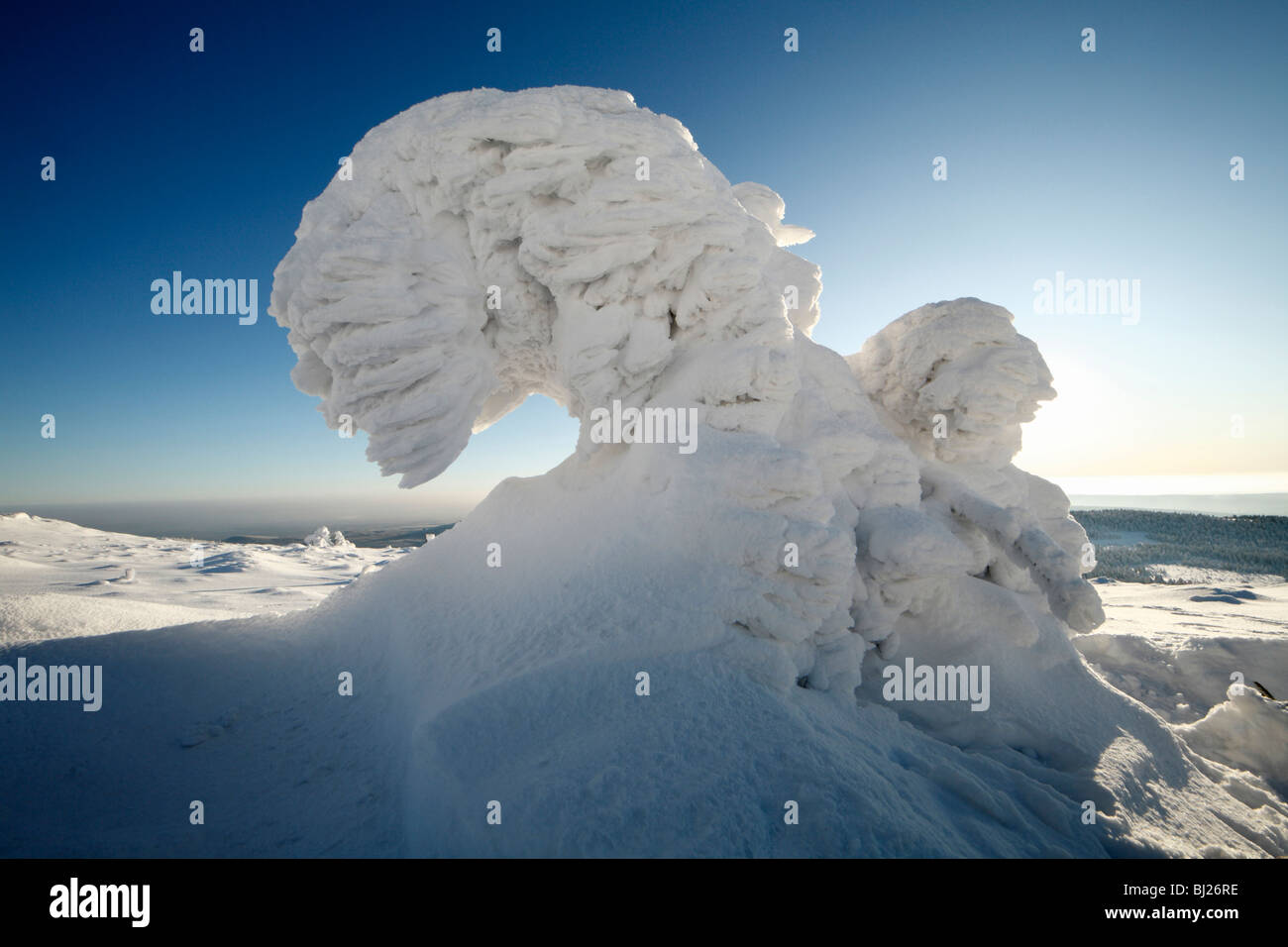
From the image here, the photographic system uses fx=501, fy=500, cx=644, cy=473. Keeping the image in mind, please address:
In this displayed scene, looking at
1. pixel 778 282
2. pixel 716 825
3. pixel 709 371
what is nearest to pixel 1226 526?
pixel 778 282

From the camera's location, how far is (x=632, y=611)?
4.69 meters

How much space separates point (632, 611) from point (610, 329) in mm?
3797

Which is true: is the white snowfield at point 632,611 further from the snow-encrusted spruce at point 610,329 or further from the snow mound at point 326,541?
the snow mound at point 326,541

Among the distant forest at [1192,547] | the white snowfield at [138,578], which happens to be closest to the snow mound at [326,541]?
the white snowfield at [138,578]

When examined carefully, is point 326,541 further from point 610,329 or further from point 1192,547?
point 1192,547

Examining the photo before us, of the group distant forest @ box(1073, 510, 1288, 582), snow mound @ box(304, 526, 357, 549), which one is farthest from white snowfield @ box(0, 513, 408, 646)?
distant forest @ box(1073, 510, 1288, 582)

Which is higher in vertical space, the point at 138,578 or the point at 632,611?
the point at 632,611

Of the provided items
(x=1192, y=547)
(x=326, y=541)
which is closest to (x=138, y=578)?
(x=326, y=541)

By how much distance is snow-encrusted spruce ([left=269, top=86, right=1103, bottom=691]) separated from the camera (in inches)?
246

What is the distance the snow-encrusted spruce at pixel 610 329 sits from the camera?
6.25 meters
